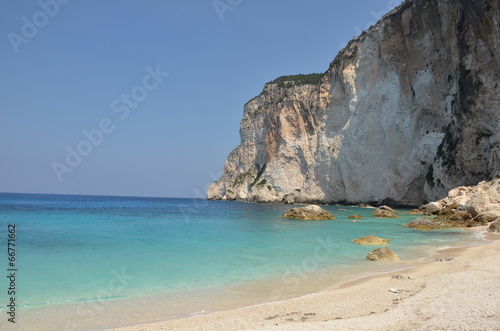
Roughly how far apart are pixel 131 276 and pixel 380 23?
2085 inches

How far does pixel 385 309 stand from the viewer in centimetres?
614

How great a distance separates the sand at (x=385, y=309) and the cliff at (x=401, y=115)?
29.7 m

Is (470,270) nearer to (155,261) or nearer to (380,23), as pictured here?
(155,261)

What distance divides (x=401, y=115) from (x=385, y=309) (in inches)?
1892

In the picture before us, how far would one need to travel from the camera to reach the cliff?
1388 inches

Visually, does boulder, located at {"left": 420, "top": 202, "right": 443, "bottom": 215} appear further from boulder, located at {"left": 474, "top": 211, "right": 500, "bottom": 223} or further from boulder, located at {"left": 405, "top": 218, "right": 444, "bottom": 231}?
boulder, located at {"left": 405, "top": 218, "right": 444, "bottom": 231}

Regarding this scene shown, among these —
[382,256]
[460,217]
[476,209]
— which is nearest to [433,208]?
[460,217]

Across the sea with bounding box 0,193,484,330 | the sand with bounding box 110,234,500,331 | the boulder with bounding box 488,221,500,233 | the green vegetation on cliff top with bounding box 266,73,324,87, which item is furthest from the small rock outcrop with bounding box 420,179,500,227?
the green vegetation on cliff top with bounding box 266,73,324,87

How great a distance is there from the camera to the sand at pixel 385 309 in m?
5.14

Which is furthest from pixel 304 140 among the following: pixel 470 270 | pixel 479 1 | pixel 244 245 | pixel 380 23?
pixel 470 270

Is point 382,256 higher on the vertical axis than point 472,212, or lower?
lower

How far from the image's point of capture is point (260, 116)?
9294cm

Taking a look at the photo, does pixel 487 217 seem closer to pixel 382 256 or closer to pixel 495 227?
pixel 495 227

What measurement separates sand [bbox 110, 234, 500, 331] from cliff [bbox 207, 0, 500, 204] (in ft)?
97.3
